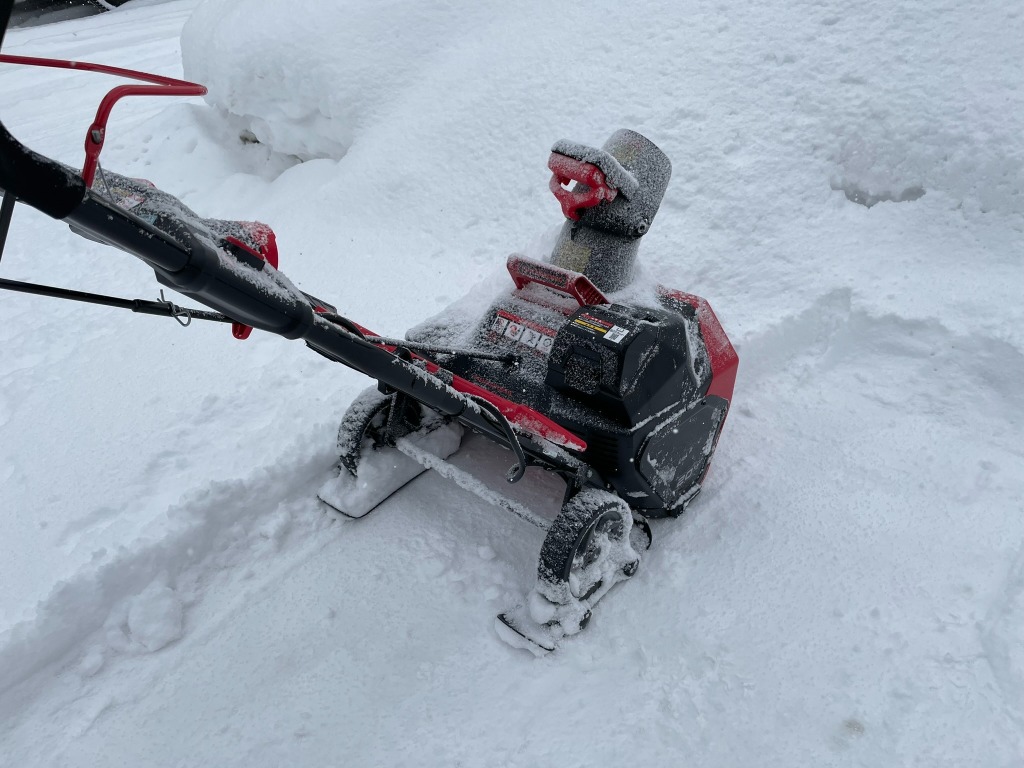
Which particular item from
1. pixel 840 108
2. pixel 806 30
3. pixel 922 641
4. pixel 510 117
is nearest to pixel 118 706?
pixel 922 641

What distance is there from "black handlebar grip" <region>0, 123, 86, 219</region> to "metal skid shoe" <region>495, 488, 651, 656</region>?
1.76 meters

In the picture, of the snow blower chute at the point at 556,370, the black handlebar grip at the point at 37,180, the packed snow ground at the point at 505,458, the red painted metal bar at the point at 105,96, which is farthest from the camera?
the packed snow ground at the point at 505,458

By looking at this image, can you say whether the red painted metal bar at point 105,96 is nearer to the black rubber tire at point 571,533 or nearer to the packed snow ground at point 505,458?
the black rubber tire at point 571,533

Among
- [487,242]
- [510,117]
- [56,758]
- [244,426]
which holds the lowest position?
[56,758]

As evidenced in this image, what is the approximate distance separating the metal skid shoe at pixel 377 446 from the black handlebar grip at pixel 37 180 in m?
1.76

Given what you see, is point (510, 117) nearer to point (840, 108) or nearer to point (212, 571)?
point (840, 108)

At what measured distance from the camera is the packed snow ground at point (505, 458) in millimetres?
2668

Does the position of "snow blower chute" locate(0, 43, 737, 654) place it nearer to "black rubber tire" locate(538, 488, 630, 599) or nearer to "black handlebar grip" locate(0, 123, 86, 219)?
"black rubber tire" locate(538, 488, 630, 599)

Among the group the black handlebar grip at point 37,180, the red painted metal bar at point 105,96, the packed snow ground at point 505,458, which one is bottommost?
the packed snow ground at point 505,458

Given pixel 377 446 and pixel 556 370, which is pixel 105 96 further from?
pixel 377 446

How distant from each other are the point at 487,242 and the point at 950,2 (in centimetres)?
313

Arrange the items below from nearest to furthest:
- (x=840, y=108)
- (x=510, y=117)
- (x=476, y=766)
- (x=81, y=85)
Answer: (x=476, y=766), (x=840, y=108), (x=510, y=117), (x=81, y=85)

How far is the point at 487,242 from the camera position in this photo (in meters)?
4.72

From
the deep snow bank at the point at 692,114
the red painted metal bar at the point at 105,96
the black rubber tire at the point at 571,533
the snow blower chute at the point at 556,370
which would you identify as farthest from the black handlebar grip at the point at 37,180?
the deep snow bank at the point at 692,114
